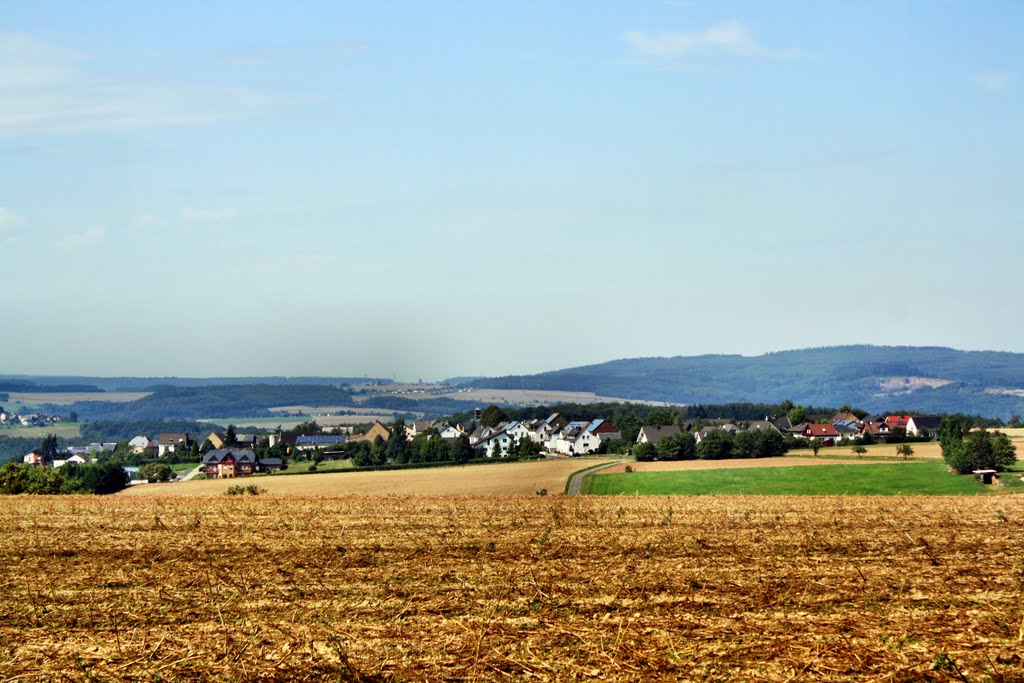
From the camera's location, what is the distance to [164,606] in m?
14.0

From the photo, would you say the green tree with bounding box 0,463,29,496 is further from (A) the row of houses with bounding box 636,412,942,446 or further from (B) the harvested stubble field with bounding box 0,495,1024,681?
(A) the row of houses with bounding box 636,412,942,446

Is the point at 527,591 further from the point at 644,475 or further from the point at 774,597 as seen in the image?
the point at 644,475

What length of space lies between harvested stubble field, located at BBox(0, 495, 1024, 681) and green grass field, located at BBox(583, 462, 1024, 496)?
27.6 m

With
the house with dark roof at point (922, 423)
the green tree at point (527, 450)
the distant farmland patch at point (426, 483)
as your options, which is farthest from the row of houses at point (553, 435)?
the house with dark roof at point (922, 423)

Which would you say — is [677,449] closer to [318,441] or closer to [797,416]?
[318,441]

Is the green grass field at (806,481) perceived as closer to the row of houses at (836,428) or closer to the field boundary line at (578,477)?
the field boundary line at (578,477)

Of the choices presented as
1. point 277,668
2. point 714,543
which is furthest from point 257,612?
point 714,543

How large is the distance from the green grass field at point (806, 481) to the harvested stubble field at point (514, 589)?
90.5 feet

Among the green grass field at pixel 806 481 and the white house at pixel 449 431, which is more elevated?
the green grass field at pixel 806 481

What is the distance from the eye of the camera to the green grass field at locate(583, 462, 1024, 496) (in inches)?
2218

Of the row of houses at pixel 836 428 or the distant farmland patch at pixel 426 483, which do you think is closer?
the distant farmland patch at pixel 426 483

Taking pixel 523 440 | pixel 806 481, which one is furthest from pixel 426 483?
pixel 523 440

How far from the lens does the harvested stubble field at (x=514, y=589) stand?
824 cm

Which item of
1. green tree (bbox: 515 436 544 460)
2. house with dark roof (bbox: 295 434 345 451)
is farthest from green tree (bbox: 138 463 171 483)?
green tree (bbox: 515 436 544 460)
